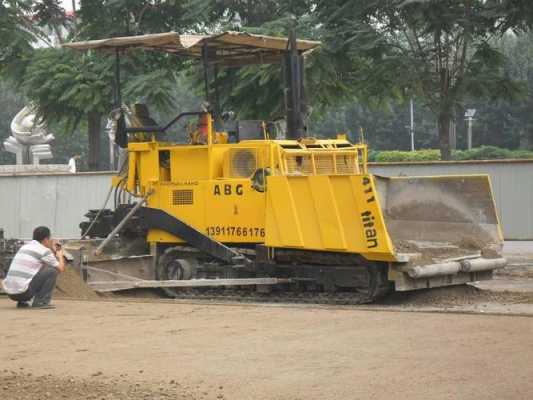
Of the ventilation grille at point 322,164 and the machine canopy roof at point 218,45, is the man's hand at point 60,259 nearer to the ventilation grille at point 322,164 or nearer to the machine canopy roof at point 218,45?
the ventilation grille at point 322,164

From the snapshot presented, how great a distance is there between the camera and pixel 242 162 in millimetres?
17312

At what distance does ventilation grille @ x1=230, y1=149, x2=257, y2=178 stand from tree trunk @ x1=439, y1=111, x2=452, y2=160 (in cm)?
947

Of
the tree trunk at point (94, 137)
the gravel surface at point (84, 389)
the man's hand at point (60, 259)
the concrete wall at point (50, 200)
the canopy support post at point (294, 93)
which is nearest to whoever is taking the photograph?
the gravel surface at point (84, 389)

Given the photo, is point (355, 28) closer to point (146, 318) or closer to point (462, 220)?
point (462, 220)

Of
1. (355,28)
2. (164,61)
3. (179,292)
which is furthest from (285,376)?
(164,61)

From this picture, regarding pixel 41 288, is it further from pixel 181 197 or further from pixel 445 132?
pixel 445 132

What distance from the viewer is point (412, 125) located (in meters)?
75.8

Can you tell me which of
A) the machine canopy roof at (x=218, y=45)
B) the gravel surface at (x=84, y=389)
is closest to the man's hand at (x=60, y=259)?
the machine canopy roof at (x=218, y=45)

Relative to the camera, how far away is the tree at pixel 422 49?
23922 mm

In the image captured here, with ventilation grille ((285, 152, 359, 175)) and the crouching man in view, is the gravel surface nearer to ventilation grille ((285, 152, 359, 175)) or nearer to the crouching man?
the crouching man

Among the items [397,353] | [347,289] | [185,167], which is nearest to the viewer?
[397,353]

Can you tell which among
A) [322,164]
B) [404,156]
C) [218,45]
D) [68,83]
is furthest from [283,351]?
[404,156]

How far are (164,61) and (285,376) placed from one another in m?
18.1

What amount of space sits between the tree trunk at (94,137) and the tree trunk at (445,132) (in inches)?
335
